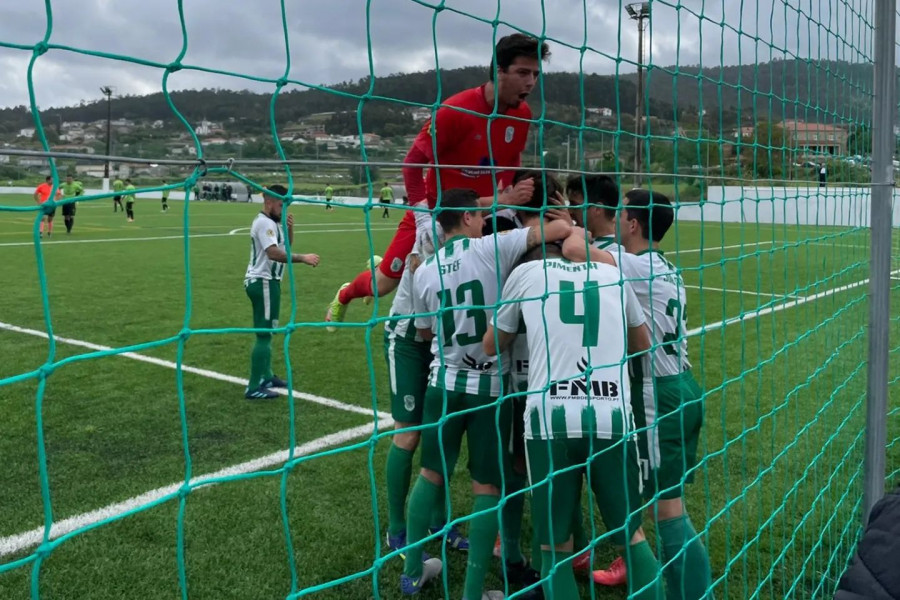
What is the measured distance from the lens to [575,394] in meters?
2.68

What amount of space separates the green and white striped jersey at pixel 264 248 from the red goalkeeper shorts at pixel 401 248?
8.58 feet

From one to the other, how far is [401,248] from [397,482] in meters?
0.99

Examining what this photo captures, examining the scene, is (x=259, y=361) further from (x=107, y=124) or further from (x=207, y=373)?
(x=107, y=124)

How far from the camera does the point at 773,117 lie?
10.9 feet

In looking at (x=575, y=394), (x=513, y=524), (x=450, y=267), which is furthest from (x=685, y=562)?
(x=450, y=267)

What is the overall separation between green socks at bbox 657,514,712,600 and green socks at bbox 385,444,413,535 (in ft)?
3.49

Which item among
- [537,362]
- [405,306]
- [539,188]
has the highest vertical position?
[539,188]

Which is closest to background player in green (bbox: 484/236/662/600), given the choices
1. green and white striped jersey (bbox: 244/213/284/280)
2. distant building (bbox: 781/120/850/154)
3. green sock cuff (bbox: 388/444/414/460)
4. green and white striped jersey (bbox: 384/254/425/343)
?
green and white striped jersey (bbox: 384/254/425/343)

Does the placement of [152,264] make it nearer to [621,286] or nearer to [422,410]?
[422,410]

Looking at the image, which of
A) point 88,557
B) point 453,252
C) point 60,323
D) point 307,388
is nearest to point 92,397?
point 307,388

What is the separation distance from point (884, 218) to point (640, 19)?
1.39 meters

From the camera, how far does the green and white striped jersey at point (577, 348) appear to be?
2.64 m

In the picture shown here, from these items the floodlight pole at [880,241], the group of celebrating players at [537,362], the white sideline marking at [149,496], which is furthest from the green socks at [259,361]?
the floodlight pole at [880,241]

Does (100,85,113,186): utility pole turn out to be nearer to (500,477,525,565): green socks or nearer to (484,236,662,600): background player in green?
(484,236,662,600): background player in green
